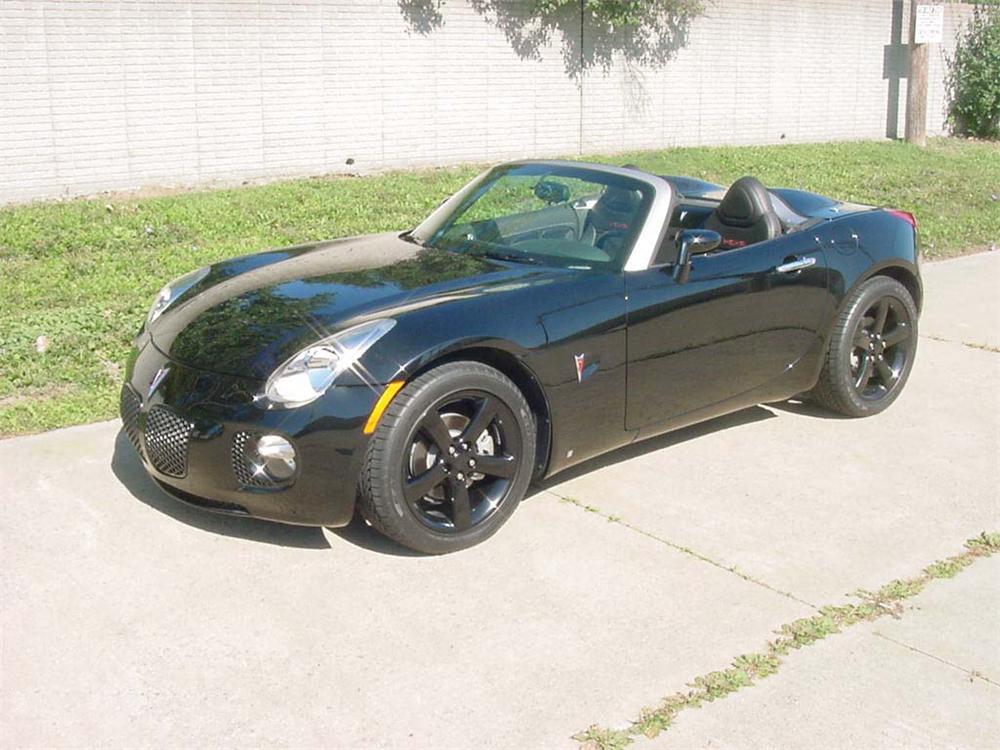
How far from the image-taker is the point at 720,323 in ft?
17.7

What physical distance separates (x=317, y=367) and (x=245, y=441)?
36cm

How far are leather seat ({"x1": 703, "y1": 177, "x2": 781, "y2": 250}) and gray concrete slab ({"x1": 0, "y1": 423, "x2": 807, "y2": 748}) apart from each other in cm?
169

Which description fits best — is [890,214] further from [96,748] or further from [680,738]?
[96,748]

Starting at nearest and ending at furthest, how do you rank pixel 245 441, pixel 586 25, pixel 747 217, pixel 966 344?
pixel 245 441
pixel 747 217
pixel 966 344
pixel 586 25

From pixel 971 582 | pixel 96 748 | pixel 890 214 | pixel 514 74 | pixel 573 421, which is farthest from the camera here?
pixel 514 74

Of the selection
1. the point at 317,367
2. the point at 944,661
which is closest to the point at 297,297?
the point at 317,367

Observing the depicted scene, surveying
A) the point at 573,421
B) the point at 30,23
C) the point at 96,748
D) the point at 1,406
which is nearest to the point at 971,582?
the point at 573,421

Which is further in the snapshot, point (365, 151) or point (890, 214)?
point (365, 151)

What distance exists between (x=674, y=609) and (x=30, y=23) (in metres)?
8.86

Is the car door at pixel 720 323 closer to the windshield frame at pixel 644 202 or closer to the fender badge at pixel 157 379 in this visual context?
the windshield frame at pixel 644 202

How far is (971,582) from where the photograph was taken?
451cm

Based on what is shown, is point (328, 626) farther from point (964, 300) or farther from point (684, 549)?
point (964, 300)

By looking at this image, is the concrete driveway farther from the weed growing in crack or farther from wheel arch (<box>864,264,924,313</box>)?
wheel arch (<box>864,264,924,313</box>)

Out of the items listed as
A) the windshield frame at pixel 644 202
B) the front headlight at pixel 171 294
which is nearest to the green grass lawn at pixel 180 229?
the front headlight at pixel 171 294
